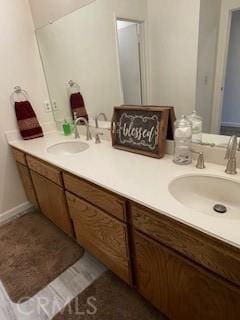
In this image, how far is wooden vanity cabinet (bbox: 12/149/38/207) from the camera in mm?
1941

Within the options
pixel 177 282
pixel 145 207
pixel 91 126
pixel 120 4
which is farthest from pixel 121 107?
pixel 177 282

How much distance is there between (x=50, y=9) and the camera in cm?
188

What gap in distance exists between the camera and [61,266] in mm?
1597

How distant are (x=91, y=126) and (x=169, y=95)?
0.86 meters

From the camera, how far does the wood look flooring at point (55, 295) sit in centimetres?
129

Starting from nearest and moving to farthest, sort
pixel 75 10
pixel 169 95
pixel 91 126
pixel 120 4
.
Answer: pixel 169 95
pixel 120 4
pixel 75 10
pixel 91 126

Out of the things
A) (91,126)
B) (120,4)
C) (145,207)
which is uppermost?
(120,4)

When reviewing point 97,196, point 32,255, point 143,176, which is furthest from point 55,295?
point 143,176

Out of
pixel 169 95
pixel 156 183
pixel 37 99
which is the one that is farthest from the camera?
pixel 37 99

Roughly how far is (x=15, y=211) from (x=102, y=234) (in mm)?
1397

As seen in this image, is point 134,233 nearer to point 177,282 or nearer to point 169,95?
point 177,282

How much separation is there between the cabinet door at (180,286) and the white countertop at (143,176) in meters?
0.20

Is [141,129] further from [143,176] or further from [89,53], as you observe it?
[89,53]

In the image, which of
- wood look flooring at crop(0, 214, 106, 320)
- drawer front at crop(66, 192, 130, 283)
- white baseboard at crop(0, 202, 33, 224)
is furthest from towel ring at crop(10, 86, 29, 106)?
wood look flooring at crop(0, 214, 106, 320)
